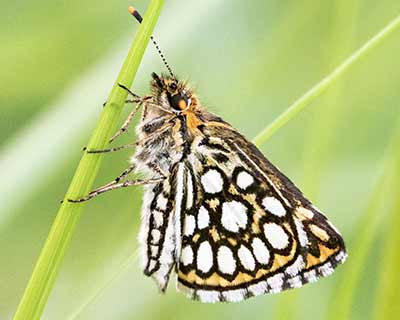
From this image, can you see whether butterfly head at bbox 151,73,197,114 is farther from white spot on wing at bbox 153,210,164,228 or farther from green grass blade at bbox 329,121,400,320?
green grass blade at bbox 329,121,400,320

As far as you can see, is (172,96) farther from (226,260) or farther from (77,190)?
(77,190)

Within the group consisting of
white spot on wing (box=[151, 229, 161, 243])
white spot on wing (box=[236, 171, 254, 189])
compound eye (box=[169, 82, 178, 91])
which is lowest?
white spot on wing (box=[151, 229, 161, 243])

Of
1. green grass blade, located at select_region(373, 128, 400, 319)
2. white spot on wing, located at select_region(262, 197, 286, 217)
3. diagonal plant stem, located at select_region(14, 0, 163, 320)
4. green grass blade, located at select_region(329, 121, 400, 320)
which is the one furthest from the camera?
white spot on wing, located at select_region(262, 197, 286, 217)

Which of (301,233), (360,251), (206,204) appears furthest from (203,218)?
(360,251)

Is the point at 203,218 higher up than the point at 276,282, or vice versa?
the point at 203,218

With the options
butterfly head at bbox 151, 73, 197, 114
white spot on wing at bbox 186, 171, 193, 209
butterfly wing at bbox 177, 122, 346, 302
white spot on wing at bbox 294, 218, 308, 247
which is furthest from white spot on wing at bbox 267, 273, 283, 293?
butterfly head at bbox 151, 73, 197, 114

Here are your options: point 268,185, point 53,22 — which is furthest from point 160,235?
point 53,22

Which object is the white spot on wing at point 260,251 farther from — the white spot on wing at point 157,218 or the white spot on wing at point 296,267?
the white spot on wing at point 157,218
